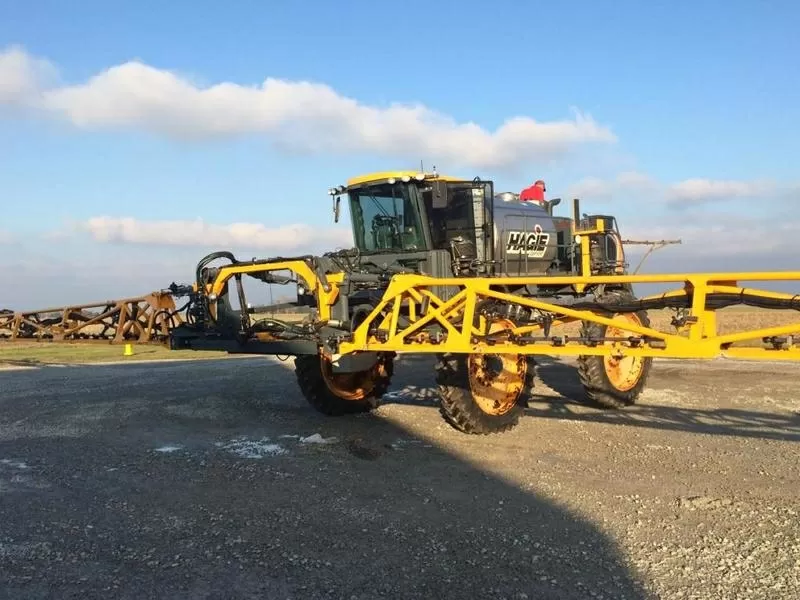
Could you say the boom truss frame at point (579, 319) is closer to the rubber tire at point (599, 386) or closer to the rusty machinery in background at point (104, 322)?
the rubber tire at point (599, 386)

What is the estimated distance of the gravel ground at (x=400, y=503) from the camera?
158 inches

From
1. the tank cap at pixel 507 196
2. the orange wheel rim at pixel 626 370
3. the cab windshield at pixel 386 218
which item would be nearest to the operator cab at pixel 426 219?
the cab windshield at pixel 386 218

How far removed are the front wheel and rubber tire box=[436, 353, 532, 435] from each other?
6.14ft

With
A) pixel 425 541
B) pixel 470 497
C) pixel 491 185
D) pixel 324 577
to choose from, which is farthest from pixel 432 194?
pixel 324 577

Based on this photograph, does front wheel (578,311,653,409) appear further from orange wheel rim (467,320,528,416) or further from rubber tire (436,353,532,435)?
rubber tire (436,353,532,435)

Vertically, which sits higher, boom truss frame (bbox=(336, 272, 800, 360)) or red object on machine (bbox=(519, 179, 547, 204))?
red object on machine (bbox=(519, 179, 547, 204))

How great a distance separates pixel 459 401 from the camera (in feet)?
24.0

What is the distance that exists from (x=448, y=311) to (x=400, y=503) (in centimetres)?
201

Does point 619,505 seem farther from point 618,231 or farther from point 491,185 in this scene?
point 618,231

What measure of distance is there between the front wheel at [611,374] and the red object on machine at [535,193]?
2632 millimetres

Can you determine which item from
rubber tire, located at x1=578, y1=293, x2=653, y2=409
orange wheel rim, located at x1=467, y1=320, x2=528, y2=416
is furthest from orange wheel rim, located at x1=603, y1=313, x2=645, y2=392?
orange wheel rim, located at x1=467, y1=320, x2=528, y2=416

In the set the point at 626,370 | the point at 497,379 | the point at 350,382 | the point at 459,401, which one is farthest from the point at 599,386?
the point at 350,382

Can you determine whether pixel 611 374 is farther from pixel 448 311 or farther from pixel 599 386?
pixel 448 311

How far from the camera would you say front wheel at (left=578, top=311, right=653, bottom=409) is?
9.02 m
